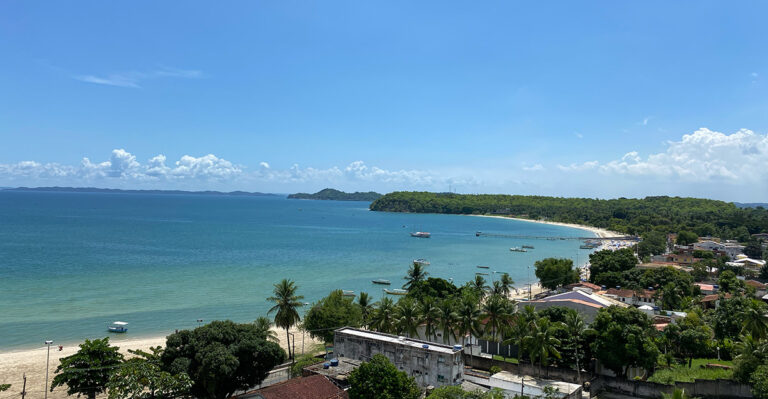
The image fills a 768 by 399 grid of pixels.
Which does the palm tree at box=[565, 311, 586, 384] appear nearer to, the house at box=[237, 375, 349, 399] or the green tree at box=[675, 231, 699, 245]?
the house at box=[237, 375, 349, 399]

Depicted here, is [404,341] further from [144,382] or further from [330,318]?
[144,382]

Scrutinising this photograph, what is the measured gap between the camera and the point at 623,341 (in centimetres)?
3042

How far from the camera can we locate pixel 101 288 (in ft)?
217

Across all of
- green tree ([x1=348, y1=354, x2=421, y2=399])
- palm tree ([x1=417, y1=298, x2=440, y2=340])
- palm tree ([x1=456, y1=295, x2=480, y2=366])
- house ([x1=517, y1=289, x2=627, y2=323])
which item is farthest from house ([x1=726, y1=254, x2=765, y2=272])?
green tree ([x1=348, y1=354, x2=421, y2=399])

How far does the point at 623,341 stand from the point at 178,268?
75.3m

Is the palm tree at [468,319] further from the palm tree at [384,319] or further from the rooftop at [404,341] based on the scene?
the rooftop at [404,341]

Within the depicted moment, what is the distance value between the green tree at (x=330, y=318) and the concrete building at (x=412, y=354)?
6.17 metres

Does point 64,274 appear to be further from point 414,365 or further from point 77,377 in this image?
point 414,365

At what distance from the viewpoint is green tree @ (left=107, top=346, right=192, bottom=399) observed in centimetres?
2222

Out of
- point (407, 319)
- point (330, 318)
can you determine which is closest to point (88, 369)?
point (330, 318)

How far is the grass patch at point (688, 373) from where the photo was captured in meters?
29.3

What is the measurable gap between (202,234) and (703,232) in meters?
152

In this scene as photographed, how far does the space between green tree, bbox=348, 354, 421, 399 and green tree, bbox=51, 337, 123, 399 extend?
13.2 metres

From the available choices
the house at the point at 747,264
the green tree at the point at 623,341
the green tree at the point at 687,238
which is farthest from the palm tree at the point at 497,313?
the green tree at the point at 687,238
